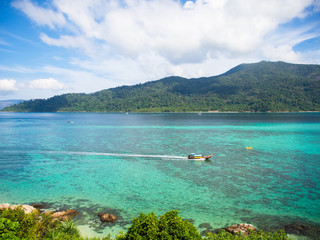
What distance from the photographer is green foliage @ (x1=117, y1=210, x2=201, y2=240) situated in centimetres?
955

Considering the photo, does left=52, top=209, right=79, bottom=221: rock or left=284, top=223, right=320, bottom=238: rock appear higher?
left=52, top=209, right=79, bottom=221: rock

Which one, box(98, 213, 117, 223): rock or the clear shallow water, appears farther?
the clear shallow water

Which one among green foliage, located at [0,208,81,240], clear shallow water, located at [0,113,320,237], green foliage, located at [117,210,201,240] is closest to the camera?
green foliage, located at [0,208,81,240]

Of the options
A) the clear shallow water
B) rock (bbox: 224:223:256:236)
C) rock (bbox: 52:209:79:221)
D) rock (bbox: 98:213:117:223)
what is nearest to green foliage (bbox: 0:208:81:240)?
rock (bbox: 52:209:79:221)

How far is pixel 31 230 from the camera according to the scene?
10.8m

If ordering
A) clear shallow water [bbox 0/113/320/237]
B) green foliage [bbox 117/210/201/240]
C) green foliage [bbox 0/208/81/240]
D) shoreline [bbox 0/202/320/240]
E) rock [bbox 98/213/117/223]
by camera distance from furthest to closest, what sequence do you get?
clear shallow water [bbox 0/113/320/237]
rock [bbox 98/213/117/223]
shoreline [bbox 0/202/320/240]
green foliage [bbox 117/210/201/240]
green foliage [bbox 0/208/81/240]

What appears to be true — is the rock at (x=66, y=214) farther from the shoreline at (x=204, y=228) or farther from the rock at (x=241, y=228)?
the rock at (x=241, y=228)

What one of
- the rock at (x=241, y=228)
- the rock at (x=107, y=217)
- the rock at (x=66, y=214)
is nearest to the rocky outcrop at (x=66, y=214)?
the rock at (x=66, y=214)

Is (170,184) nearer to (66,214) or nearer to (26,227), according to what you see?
(66,214)

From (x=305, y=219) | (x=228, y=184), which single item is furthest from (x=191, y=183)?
(x=305, y=219)

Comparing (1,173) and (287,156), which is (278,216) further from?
(1,173)

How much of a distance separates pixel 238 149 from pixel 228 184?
2267 centimetres

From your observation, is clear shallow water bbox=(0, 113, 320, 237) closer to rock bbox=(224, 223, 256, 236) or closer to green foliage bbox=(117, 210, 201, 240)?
rock bbox=(224, 223, 256, 236)

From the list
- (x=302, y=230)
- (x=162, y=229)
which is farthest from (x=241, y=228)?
(x=162, y=229)
